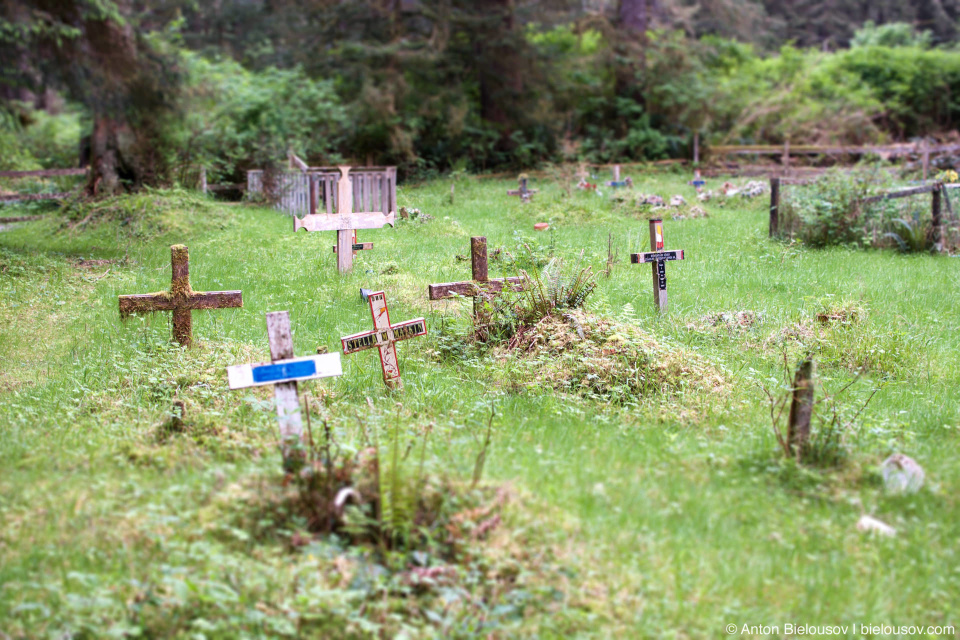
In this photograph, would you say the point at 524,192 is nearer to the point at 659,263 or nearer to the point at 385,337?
the point at 659,263

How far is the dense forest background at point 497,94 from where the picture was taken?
2541 centimetres

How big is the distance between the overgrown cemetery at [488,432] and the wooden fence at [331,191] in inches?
99.6

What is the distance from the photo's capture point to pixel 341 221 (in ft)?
35.7

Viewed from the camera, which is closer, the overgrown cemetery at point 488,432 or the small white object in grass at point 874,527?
the overgrown cemetery at point 488,432

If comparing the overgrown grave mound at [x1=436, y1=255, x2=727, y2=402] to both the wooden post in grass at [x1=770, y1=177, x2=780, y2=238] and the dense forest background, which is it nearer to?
the wooden post in grass at [x1=770, y1=177, x2=780, y2=238]

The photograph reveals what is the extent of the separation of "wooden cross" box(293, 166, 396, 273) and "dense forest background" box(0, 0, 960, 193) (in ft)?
31.7

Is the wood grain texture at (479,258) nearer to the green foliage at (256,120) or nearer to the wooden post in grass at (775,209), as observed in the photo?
the wooden post in grass at (775,209)

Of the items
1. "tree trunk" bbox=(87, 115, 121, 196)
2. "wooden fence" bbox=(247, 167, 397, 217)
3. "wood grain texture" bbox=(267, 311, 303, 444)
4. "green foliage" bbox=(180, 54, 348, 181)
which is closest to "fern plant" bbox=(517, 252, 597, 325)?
"wood grain texture" bbox=(267, 311, 303, 444)

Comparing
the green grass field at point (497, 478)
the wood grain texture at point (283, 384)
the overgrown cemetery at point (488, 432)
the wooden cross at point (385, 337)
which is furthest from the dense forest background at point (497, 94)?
the wood grain texture at point (283, 384)

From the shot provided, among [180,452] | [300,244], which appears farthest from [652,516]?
[300,244]

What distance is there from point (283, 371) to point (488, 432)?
1.30 m

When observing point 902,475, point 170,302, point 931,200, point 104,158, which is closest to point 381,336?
point 170,302

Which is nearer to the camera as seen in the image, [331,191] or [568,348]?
[568,348]

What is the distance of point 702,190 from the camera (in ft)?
67.2
